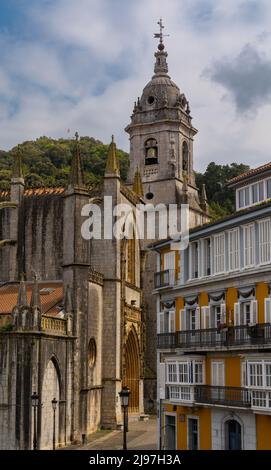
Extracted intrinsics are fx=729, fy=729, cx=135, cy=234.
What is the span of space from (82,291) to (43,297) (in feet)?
9.95

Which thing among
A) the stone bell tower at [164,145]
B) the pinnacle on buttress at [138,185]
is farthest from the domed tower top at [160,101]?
the pinnacle on buttress at [138,185]

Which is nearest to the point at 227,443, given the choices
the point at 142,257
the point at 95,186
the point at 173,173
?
the point at 95,186

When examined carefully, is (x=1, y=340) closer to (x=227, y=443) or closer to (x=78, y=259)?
(x=78, y=259)

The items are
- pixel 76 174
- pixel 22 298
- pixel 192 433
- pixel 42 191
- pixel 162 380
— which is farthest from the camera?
pixel 42 191

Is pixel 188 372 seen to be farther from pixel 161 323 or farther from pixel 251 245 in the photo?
pixel 251 245

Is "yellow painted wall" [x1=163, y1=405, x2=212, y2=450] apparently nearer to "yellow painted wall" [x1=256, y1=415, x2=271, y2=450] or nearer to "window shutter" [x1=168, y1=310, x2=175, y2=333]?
"yellow painted wall" [x1=256, y1=415, x2=271, y2=450]

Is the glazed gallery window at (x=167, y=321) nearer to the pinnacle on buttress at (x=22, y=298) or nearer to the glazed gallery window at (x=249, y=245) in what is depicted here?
the glazed gallery window at (x=249, y=245)

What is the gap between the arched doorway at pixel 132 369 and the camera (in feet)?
172

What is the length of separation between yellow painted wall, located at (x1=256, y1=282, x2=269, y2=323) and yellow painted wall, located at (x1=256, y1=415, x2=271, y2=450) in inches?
150

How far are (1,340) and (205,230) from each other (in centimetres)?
1183

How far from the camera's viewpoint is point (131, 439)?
41906 mm

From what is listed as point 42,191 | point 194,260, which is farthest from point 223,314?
point 42,191

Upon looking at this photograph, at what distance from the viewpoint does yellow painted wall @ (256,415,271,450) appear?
2788cm

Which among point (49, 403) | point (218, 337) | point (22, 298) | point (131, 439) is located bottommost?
point (131, 439)
